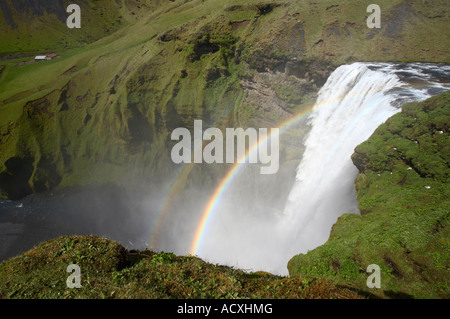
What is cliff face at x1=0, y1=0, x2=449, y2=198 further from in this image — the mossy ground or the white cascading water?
the mossy ground

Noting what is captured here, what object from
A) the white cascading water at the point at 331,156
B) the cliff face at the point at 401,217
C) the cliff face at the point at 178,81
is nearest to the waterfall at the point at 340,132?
the white cascading water at the point at 331,156

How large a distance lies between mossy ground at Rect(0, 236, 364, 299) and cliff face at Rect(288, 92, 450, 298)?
3615 mm

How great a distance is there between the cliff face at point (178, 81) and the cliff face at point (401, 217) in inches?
810

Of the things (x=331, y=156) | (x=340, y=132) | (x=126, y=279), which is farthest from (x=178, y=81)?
(x=126, y=279)

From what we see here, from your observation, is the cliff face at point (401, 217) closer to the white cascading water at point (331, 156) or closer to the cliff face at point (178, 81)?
the white cascading water at point (331, 156)

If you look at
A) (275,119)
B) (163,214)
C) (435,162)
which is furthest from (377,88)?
(163,214)

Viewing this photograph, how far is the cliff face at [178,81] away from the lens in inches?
1455

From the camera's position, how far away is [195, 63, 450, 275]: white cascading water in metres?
22.2

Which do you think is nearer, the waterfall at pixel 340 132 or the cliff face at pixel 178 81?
the waterfall at pixel 340 132

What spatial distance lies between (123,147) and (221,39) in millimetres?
36114

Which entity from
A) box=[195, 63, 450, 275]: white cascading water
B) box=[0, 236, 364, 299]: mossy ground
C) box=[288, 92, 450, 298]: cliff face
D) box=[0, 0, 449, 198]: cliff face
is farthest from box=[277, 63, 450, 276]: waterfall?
box=[0, 236, 364, 299]: mossy ground
